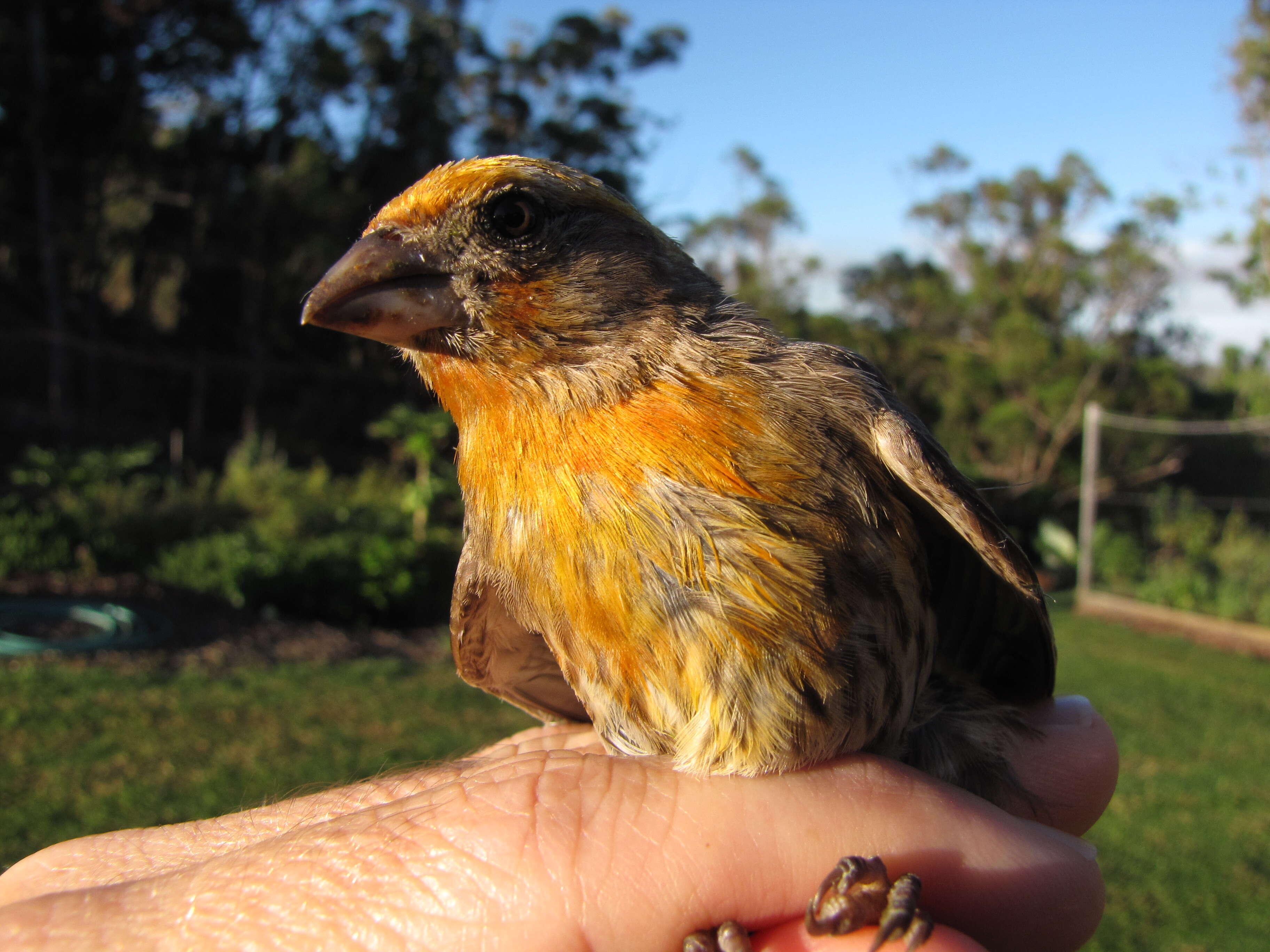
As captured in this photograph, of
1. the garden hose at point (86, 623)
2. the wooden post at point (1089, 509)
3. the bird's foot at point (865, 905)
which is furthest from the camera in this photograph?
the wooden post at point (1089, 509)

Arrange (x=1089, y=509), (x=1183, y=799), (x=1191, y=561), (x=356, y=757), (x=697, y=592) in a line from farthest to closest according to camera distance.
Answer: (x=1191, y=561)
(x=1089, y=509)
(x=1183, y=799)
(x=356, y=757)
(x=697, y=592)

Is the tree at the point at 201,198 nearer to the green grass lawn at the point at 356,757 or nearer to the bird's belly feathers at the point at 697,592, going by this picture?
the green grass lawn at the point at 356,757

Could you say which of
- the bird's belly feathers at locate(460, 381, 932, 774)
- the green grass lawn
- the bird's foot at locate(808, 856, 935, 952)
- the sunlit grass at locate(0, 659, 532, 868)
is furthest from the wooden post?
the bird's foot at locate(808, 856, 935, 952)

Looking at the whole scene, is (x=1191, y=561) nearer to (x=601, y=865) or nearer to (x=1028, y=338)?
(x=1028, y=338)

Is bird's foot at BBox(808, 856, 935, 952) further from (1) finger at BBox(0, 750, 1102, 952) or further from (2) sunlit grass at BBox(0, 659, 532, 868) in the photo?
(2) sunlit grass at BBox(0, 659, 532, 868)

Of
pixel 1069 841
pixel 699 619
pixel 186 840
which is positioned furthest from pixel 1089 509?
pixel 186 840

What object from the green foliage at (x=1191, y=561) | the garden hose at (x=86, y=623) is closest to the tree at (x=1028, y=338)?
the green foliage at (x=1191, y=561)

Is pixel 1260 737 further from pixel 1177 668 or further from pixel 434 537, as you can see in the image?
pixel 434 537

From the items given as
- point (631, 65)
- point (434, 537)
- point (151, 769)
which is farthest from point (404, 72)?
point (151, 769)
